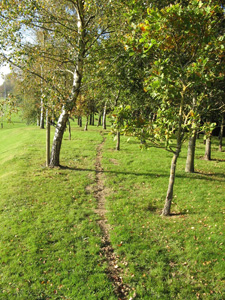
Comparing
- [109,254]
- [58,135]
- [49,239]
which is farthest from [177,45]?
[58,135]

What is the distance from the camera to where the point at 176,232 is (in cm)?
934

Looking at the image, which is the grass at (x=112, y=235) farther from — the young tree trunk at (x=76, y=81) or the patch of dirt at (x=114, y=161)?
the patch of dirt at (x=114, y=161)

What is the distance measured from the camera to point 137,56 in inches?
543

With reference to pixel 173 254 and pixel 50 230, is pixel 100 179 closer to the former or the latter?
pixel 50 230

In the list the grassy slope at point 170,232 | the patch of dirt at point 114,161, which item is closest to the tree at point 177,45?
the grassy slope at point 170,232

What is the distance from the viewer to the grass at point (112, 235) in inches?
272

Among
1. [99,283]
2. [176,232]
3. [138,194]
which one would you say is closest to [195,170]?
[138,194]

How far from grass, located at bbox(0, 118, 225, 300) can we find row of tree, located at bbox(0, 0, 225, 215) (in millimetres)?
1672

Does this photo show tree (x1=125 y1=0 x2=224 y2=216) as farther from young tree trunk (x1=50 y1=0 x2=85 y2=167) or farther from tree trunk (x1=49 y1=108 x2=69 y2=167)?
tree trunk (x1=49 y1=108 x2=69 y2=167)

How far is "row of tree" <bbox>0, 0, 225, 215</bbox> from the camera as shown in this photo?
8250 mm

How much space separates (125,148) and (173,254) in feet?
54.1

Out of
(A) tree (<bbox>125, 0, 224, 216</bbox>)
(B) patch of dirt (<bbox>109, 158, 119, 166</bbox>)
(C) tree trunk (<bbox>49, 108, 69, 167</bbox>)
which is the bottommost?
(B) patch of dirt (<bbox>109, 158, 119, 166</bbox>)

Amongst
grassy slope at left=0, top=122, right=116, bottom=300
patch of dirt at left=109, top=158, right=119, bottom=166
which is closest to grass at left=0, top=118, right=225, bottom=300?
grassy slope at left=0, top=122, right=116, bottom=300

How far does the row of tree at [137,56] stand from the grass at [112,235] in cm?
167
